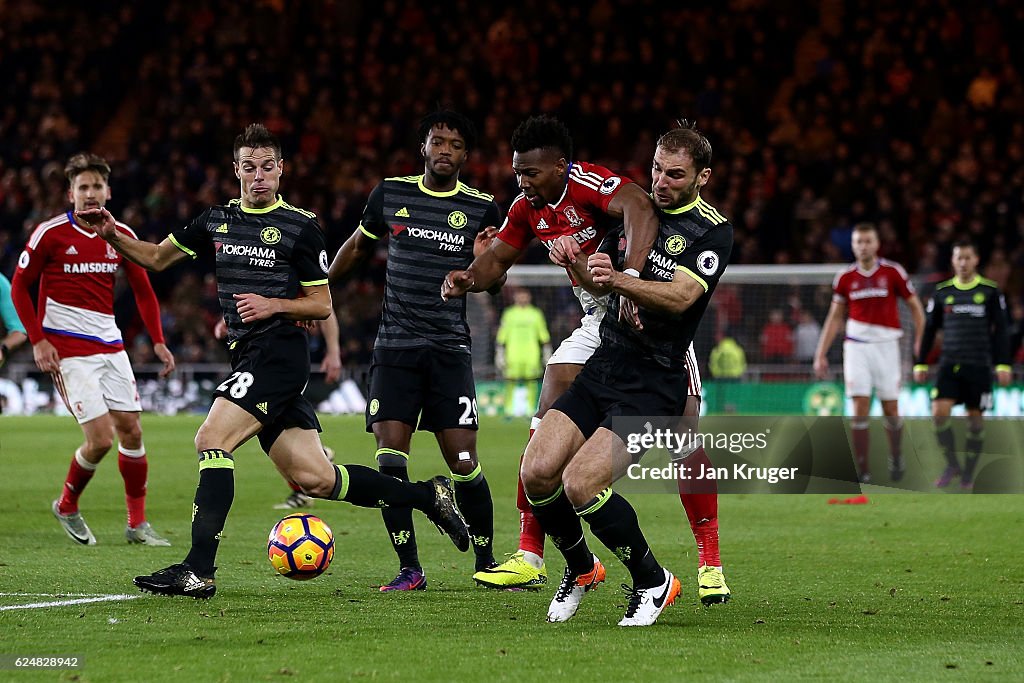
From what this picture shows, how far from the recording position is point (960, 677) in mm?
4898

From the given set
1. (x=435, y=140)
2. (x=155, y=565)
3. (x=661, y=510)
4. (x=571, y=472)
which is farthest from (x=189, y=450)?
(x=571, y=472)

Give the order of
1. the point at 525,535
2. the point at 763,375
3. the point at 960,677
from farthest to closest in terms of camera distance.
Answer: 1. the point at 763,375
2. the point at 525,535
3. the point at 960,677

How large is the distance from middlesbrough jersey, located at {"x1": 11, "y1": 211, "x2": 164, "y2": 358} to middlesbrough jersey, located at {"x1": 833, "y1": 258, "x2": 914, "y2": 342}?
279 inches

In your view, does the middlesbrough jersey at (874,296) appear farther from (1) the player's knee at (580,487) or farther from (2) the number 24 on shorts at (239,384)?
(1) the player's knee at (580,487)

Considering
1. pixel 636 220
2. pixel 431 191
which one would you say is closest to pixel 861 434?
pixel 431 191

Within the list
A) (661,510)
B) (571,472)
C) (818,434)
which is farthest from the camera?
(818,434)

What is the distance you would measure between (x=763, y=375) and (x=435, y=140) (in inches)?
614

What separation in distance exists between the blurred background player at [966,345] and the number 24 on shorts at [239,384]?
8504 millimetres

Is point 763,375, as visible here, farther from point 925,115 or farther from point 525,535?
point 525,535

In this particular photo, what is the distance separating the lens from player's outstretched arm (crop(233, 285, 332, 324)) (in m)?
6.87

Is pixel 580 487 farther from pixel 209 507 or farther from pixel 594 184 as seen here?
pixel 209 507

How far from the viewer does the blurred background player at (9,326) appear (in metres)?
9.39

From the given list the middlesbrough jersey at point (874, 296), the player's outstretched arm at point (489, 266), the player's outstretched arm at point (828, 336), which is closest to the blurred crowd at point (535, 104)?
the middlesbrough jersey at point (874, 296)

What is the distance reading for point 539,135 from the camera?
6.43 metres
